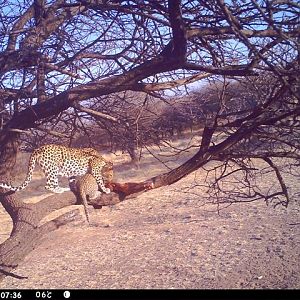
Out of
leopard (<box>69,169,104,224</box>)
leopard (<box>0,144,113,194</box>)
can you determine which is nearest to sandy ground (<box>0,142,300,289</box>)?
leopard (<box>0,144,113,194</box>)

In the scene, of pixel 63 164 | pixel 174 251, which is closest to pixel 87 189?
pixel 63 164

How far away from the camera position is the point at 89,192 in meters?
5.75

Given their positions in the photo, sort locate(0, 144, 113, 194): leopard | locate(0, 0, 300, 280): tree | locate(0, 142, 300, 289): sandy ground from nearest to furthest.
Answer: locate(0, 0, 300, 280): tree, locate(0, 144, 113, 194): leopard, locate(0, 142, 300, 289): sandy ground

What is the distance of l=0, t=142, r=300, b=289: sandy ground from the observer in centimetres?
791

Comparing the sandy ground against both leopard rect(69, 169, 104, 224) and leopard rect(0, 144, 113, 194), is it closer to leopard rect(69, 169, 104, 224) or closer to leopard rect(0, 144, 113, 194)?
leopard rect(0, 144, 113, 194)

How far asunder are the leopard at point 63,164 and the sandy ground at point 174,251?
1.38 meters

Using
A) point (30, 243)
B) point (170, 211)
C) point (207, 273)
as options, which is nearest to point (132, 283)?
point (207, 273)

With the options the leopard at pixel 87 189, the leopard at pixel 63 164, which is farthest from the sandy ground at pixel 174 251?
the leopard at pixel 87 189

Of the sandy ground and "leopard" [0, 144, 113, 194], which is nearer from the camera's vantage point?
"leopard" [0, 144, 113, 194]

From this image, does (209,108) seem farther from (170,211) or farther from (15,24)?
(170,211)

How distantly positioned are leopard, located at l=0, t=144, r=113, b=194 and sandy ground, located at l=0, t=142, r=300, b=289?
138cm

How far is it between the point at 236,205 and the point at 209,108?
7.61 m

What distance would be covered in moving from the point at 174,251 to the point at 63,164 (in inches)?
165

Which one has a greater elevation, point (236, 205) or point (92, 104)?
point (92, 104)
